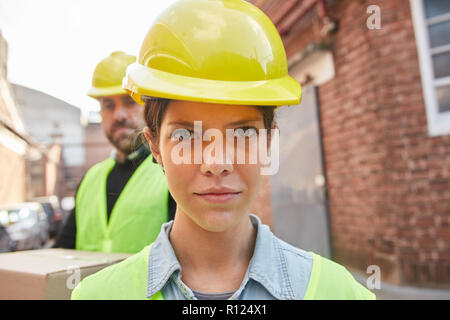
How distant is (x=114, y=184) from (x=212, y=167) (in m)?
1.13

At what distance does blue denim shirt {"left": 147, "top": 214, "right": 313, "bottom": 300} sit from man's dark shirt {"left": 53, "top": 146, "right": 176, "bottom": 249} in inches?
31.5

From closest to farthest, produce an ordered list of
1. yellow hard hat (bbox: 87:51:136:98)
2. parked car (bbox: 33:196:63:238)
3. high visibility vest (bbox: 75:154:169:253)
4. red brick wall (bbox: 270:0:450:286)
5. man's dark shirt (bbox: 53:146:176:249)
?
high visibility vest (bbox: 75:154:169:253), yellow hard hat (bbox: 87:51:136:98), man's dark shirt (bbox: 53:146:176:249), red brick wall (bbox: 270:0:450:286), parked car (bbox: 33:196:63:238)

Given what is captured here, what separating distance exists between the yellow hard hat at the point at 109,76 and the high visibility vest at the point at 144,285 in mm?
1021

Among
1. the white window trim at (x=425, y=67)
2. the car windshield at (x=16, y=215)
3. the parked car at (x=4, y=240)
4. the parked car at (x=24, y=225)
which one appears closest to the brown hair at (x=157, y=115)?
the white window trim at (x=425, y=67)

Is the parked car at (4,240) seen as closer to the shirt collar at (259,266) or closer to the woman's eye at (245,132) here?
the shirt collar at (259,266)

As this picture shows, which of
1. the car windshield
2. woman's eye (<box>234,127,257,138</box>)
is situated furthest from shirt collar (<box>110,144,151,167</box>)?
the car windshield

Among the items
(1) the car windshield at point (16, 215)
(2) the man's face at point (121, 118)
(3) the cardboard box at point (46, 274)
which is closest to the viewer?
(3) the cardboard box at point (46, 274)

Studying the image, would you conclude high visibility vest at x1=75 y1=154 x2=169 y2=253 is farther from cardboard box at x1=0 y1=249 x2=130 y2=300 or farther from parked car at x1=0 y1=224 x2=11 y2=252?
parked car at x1=0 y1=224 x2=11 y2=252

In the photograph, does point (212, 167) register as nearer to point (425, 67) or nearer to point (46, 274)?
point (46, 274)

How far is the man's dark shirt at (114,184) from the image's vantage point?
5.89 ft

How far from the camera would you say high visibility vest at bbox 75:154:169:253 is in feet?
5.17

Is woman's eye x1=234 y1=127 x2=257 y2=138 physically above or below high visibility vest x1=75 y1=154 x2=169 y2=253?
above

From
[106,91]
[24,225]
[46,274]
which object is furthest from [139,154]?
[24,225]

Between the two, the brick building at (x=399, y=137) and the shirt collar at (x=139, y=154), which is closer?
the shirt collar at (x=139, y=154)
